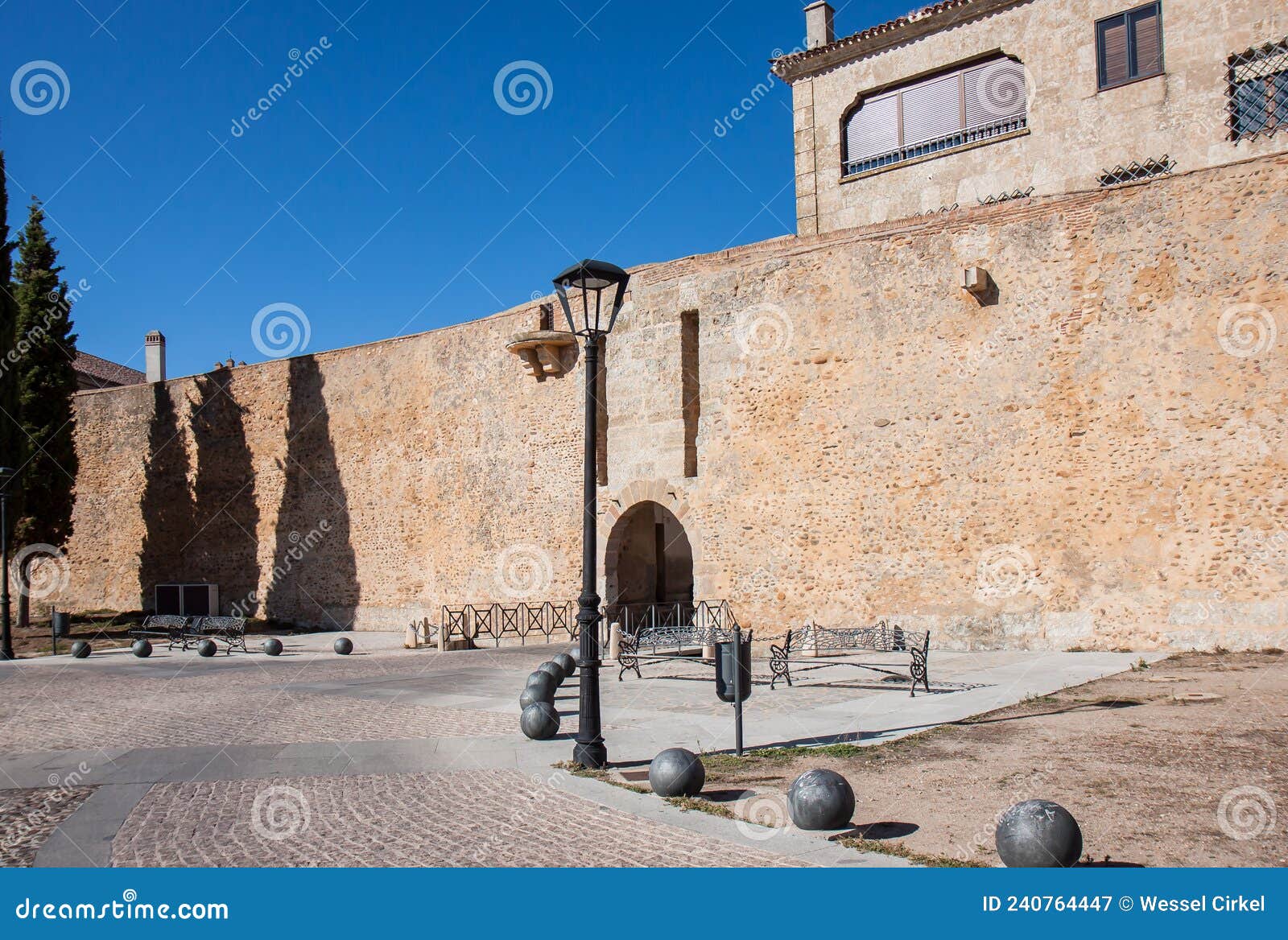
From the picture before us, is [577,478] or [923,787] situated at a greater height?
[577,478]

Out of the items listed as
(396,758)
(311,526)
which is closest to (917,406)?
(396,758)

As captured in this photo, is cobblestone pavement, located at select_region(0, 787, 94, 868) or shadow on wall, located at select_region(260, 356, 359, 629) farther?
shadow on wall, located at select_region(260, 356, 359, 629)

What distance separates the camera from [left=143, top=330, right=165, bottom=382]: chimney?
3553 centimetres

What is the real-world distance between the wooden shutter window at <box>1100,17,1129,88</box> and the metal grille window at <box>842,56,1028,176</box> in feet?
4.89

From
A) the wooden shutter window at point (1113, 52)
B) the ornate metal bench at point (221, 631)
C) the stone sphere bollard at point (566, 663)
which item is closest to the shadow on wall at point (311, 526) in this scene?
the ornate metal bench at point (221, 631)

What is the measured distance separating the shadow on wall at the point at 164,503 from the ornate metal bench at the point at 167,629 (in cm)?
547

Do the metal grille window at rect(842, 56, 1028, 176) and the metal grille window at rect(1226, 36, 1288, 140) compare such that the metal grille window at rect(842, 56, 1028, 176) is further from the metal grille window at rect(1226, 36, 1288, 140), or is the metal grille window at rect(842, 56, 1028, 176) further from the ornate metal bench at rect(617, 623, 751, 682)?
the ornate metal bench at rect(617, 623, 751, 682)

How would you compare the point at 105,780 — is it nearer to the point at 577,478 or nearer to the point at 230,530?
the point at 577,478

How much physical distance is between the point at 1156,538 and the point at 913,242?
579 cm

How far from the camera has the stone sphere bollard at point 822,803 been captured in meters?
5.13

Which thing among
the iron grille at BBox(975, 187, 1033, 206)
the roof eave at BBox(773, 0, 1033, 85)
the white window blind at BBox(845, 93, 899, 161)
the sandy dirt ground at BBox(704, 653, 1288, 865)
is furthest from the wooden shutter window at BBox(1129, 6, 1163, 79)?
the sandy dirt ground at BBox(704, 653, 1288, 865)

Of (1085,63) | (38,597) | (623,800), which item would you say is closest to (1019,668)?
(623,800)

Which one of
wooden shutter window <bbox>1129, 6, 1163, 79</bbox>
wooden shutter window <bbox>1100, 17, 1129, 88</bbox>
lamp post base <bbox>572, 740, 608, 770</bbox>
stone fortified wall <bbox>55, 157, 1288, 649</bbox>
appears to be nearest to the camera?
lamp post base <bbox>572, 740, 608, 770</bbox>

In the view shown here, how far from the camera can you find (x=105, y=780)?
6930 mm
